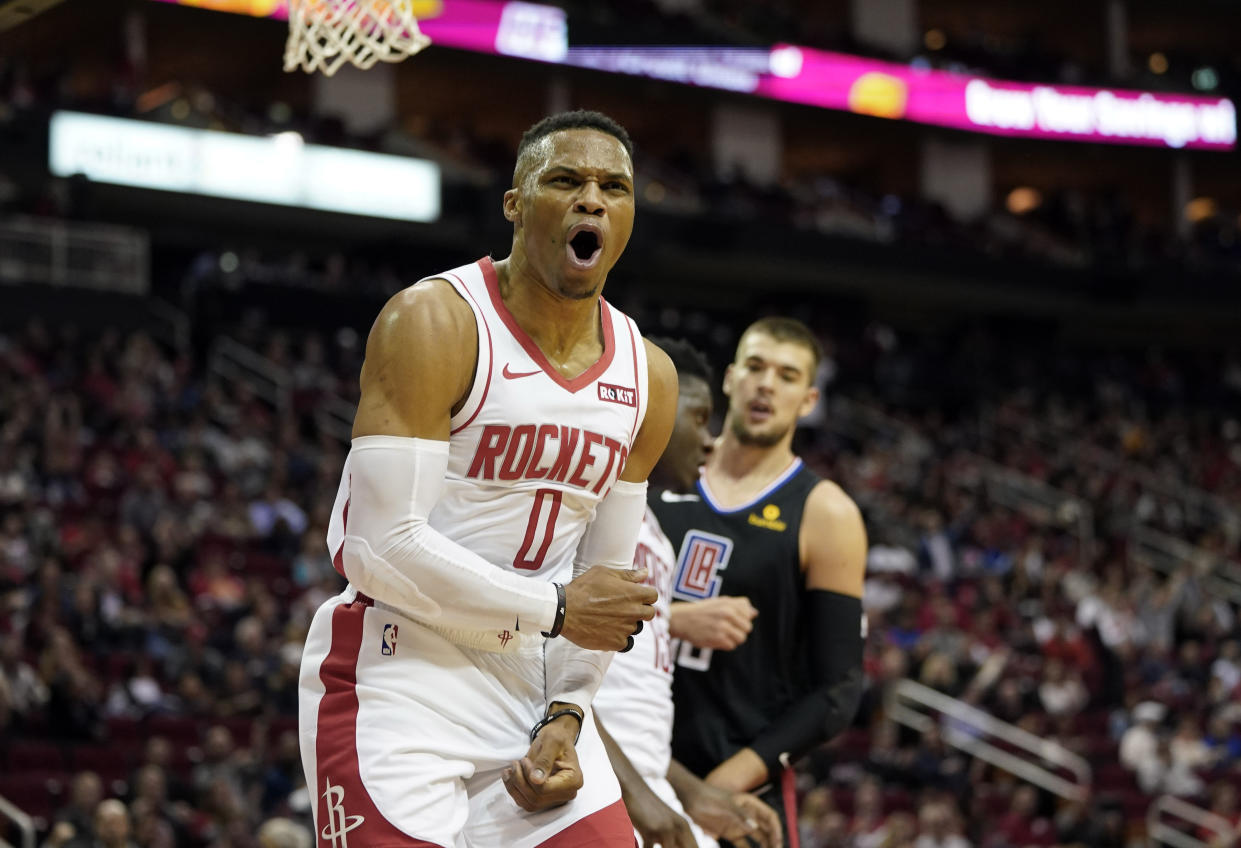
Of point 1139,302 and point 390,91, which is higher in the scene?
point 390,91

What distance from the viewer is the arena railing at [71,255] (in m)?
18.9

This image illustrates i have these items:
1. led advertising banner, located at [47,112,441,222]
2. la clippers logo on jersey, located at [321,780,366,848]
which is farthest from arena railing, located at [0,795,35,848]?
led advertising banner, located at [47,112,441,222]

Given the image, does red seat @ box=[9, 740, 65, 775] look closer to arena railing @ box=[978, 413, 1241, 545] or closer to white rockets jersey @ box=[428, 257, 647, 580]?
white rockets jersey @ box=[428, 257, 647, 580]

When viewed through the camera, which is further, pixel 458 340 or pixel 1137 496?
pixel 1137 496

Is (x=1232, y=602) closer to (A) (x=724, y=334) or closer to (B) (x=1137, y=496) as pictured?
(B) (x=1137, y=496)

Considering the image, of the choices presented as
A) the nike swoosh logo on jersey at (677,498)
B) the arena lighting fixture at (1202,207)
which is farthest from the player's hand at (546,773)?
the arena lighting fixture at (1202,207)

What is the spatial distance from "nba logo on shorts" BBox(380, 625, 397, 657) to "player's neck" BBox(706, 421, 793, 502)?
2.24 m

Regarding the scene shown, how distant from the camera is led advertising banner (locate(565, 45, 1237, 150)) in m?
29.3

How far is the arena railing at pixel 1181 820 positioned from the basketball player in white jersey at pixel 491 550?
1220 centimetres

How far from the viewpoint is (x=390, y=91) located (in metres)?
27.8

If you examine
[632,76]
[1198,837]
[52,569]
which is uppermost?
[632,76]

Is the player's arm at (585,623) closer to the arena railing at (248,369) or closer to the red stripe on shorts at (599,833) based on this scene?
the red stripe on shorts at (599,833)

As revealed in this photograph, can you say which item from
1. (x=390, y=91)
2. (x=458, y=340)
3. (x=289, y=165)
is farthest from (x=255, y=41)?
(x=458, y=340)

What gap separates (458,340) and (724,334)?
2435cm
